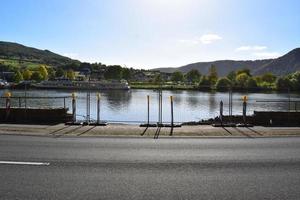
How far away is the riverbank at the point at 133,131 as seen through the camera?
625 inches

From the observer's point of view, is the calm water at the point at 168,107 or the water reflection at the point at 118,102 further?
the water reflection at the point at 118,102

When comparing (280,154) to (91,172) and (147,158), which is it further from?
(91,172)

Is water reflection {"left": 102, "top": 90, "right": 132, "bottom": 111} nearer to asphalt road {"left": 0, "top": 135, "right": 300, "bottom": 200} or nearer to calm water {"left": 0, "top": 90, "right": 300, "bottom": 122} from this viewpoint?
calm water {"left": 0, "top": 90, "right": 300, "bottom": 122}

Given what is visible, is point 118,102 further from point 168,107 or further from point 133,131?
point 133,131

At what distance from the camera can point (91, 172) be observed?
8875 millimetres

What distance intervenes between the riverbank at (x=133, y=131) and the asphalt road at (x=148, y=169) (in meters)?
1.99

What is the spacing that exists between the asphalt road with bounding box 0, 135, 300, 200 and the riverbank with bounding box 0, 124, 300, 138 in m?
1.99

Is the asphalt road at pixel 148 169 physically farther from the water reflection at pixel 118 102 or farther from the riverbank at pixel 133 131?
the water reflection at pixel 118 102

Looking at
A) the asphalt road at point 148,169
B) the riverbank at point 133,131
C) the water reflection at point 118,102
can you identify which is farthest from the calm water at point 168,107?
the asphalt road at point 148,169

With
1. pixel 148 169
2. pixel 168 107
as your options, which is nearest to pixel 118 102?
pixel 168 107

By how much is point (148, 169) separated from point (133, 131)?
24.8 feet

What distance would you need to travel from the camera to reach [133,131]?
660 inches

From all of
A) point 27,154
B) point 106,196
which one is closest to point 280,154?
point 106,196

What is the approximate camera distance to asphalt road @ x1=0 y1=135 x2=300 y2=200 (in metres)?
7.29
